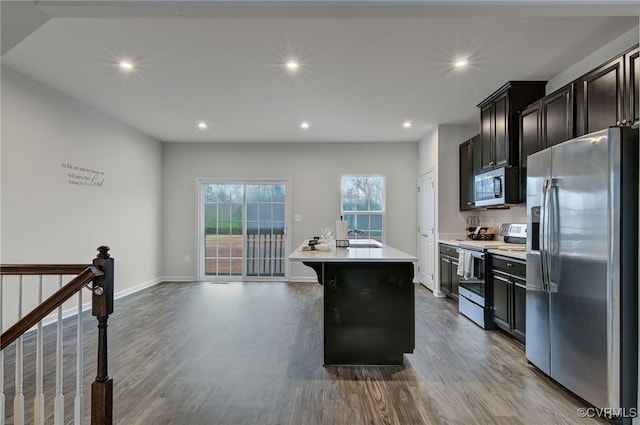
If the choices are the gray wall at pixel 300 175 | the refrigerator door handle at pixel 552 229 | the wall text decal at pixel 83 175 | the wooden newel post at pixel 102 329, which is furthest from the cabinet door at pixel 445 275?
the wall text decal at pixel 83 175

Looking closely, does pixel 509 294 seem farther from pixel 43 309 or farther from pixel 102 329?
pixel 43 309

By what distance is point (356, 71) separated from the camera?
11.3ft

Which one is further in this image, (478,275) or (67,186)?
(67,186)

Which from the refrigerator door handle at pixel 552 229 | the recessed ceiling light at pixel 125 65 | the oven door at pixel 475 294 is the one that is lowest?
the oven door at pixel 475 294

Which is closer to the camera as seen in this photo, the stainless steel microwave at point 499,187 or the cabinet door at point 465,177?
the stainless steel microwave at point 499,187

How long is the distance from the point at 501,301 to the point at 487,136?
199cm

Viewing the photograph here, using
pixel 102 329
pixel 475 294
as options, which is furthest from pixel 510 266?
pixel 102 329

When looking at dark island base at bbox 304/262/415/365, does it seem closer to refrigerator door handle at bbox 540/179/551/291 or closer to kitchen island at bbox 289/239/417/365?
kitchen island at bbox 289/239/417/365

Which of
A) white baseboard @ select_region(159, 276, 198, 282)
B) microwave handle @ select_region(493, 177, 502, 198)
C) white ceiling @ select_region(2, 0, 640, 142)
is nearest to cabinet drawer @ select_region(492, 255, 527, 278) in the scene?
microwave handle @ select_region(493, 177, 502, 198)

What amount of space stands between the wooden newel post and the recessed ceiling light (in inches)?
84.7

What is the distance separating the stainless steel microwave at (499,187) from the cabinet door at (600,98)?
963mm

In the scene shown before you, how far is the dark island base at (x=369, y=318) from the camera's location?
2844 millimetres

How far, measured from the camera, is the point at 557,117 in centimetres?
314

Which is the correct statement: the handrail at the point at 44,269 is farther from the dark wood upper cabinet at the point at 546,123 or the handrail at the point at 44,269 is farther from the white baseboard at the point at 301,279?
the white baseboard at the point at 301,279
